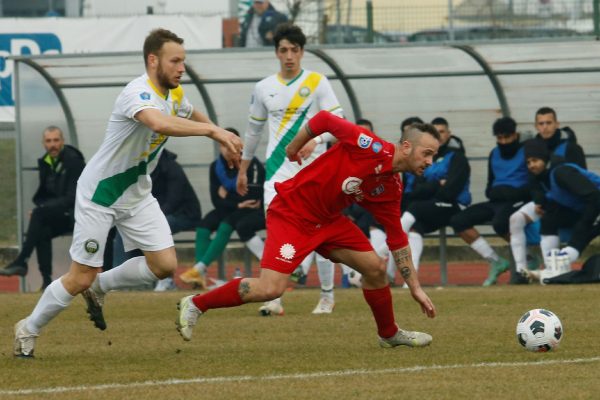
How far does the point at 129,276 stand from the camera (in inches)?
354

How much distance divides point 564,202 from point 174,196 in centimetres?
436

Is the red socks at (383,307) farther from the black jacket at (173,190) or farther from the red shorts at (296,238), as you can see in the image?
the black jacket at (173,190)

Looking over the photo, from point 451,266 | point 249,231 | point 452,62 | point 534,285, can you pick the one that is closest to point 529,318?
point 534,285

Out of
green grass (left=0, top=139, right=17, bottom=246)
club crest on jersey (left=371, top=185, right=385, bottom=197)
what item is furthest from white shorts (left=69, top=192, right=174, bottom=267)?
green grass (left=0, top=139, right=17, bottom=246)

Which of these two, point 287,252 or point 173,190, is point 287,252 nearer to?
point 287,252

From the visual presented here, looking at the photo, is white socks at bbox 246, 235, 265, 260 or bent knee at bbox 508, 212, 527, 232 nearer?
bent knee at bbox 508, 212, 527, 232

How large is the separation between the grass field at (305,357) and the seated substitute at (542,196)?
6.74 feet

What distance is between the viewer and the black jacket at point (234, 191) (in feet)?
50.7

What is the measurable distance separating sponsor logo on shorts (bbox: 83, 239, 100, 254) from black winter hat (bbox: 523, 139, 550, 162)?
711 centimetres

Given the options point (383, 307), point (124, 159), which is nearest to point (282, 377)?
point (383, 307)

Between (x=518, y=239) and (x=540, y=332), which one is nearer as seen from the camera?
(x=540, y=332)

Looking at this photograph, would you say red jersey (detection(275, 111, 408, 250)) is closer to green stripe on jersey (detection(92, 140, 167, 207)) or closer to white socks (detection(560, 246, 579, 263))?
green stripe on jersey (detection(92, 140, 167, 207))

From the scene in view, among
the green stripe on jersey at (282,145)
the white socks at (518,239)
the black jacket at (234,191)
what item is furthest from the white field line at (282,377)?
the black jacket at (234,191)

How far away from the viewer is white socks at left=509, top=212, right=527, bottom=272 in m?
14.6
